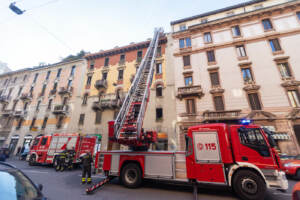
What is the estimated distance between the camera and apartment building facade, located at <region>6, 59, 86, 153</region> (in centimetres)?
2173

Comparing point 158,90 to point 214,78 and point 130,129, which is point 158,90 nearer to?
point 214,78

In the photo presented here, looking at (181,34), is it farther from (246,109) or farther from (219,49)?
(246,109)

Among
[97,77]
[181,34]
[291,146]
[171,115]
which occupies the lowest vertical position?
[291,146]

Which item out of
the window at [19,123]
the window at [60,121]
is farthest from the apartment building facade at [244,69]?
the window at [19,123]

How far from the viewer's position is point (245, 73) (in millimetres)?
15094

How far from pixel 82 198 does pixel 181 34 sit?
2158 cm

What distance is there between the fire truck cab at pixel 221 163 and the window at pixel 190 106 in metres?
9.87

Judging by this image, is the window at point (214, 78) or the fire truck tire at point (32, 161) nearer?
the fire truck tire at point (32, 161)

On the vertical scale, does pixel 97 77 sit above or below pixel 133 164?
above

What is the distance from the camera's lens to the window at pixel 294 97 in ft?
41.1

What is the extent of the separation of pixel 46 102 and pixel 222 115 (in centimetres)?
2961

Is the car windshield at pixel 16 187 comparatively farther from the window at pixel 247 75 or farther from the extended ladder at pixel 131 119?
the window at pixel 247 75

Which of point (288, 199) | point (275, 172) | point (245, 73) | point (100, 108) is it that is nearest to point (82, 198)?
point (275, 172)

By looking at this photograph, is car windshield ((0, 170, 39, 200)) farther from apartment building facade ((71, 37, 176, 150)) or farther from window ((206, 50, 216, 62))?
window ((206, 50, 216, 62))
